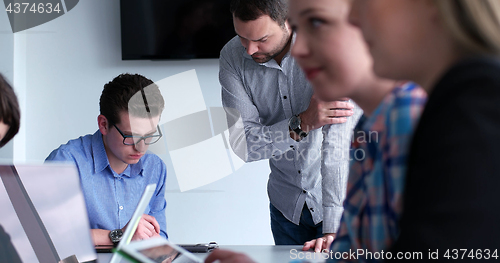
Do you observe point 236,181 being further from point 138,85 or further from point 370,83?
point 370,83

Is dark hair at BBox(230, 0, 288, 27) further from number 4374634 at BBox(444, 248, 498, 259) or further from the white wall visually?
the white wall

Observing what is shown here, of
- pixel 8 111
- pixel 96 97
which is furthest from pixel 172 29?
pixel 8 111

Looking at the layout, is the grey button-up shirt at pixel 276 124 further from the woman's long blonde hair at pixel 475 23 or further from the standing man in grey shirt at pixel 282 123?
the woman's long blonde hair at pixel 475 23

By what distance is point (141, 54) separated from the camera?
2908mm

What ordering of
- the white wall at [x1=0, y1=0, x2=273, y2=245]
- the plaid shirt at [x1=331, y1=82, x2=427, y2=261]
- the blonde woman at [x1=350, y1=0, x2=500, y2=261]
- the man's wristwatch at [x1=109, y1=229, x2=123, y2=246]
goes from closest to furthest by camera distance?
the blonde woman at [x1=350, y1=0, x2=500, y2=261], the plaid shirt at [x1=331, y1=82, x2=427, y2=261], the man's wristwatch at [x1=109, y1=229, x2=123, y2=246], the white wall at [x1=0, y1=0, x2=273, y2=245]

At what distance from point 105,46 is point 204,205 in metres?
1.32

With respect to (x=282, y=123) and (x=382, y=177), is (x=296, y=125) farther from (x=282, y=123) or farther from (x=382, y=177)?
(x=382, y=177)

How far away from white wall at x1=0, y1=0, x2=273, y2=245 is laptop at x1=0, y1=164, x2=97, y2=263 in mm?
2250

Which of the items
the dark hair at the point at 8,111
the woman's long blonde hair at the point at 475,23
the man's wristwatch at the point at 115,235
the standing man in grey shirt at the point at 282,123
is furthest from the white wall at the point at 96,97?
the woman's long blonde hair at the point at 475,23

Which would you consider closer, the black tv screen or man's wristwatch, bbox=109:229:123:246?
man's wristwatch, bbox=109:229:123:246

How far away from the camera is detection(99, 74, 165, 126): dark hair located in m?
1.67

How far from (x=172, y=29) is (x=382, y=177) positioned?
2.62 metres

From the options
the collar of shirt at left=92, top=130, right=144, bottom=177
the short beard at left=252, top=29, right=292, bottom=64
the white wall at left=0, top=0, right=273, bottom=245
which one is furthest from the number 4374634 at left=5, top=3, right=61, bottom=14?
the short beard at left=252, top=29, right=292, bottom=64

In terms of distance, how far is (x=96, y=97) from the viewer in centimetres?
300
